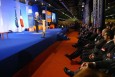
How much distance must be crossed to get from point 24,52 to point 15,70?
2.52ft

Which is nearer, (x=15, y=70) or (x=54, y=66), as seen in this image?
(x=15, y=70)

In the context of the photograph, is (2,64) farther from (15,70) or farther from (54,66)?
(54,66)

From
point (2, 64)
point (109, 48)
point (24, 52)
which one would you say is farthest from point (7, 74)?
point (109, 48)

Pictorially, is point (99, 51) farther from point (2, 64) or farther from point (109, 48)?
point (2, 64)

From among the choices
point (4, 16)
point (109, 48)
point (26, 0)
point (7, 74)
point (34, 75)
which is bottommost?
point (34, 75)

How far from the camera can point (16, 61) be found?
3920 millimetres

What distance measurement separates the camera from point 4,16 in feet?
39.2

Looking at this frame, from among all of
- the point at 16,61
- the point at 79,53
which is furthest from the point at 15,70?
the point at 79,53

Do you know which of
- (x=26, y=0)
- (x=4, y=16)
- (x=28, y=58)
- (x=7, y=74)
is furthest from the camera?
(x=26, y=0)

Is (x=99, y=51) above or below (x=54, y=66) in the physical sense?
above

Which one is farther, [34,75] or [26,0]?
[26,0]

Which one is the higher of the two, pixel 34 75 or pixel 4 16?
pixel 4 16

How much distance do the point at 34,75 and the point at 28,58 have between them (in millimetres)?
428

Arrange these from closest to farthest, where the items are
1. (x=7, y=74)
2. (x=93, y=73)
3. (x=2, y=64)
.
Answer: (x=93, y=73)
(x=2, y=64)
(x=7, y=74)
